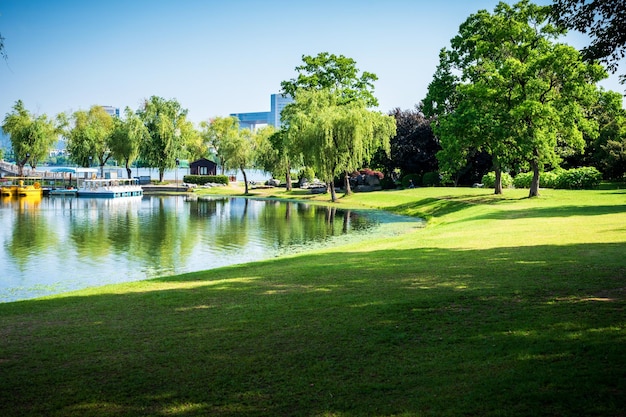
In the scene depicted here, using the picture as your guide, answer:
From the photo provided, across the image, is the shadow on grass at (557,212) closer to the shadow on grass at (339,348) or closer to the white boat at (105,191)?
the shadow on grass at (339,348)

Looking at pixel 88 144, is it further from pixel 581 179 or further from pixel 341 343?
pixel 341 343

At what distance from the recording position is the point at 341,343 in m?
8.56

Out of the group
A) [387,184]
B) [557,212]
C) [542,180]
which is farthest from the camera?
[387,184]

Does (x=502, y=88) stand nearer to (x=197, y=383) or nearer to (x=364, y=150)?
(x=364, y=150)

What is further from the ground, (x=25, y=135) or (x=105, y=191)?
(x=25, y=135)

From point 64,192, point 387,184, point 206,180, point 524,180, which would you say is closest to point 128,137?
point 206,180

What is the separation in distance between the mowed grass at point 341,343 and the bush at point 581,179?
34.0m

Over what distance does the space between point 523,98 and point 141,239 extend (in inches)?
1072

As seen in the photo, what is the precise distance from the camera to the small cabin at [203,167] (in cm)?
11012

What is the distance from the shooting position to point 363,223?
39500 millimetres

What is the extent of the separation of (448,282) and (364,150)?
50160mm

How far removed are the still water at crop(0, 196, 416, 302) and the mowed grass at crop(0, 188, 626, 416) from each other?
5405mm

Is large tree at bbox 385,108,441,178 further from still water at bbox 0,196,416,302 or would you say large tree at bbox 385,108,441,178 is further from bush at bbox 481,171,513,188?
still water at bbox 0,196,416,302

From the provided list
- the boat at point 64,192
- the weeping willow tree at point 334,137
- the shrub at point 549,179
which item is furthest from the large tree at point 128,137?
the shrub at point 549,179
